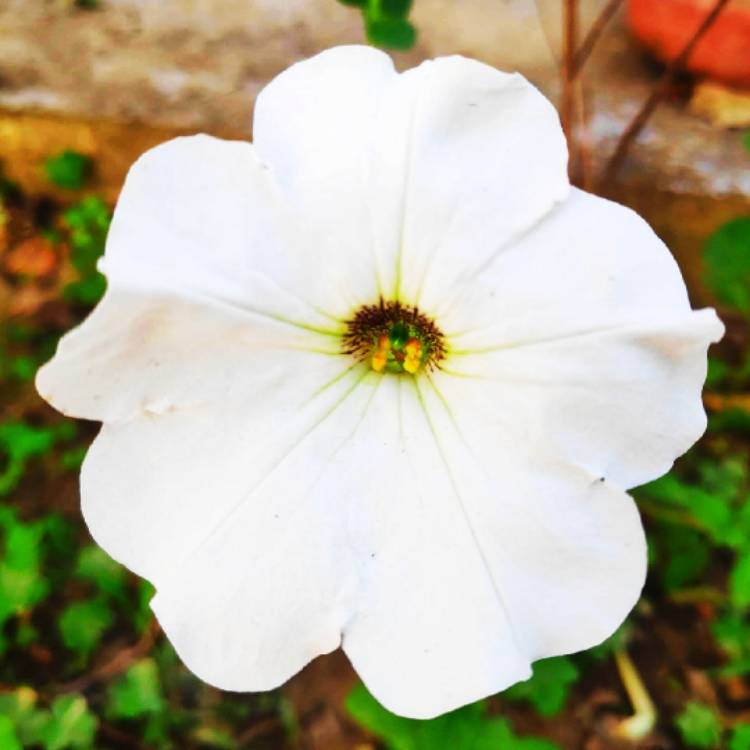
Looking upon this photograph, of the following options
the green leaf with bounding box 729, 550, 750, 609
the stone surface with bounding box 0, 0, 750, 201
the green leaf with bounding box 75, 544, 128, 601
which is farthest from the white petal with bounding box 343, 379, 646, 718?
the stone surface with bounding box 0, 0, 750, 201

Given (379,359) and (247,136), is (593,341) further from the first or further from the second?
(247,136)

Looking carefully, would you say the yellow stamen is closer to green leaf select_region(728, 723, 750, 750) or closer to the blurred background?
the blurred background

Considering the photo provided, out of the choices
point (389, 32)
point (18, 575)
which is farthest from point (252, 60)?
point (18, 575)

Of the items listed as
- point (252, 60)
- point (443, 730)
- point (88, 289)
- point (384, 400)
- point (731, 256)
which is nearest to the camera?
point (384, 400)

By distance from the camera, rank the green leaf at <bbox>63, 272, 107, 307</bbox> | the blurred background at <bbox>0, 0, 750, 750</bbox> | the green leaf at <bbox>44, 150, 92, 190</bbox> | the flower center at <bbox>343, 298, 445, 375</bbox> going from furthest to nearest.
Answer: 1. the green leaf at <bbox>44, 150, 92, 190</bbox>
2. the green leaf at <bbox>63, 272, 107, 307</bbox>
3. the blurred background at <bbox>0, 0, 750, 750</bbox>
4. the flower center at <bbox>343, 298, 445, 375</bbox>

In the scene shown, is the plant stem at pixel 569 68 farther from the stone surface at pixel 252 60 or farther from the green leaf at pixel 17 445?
the green leaf at pixel 17 445

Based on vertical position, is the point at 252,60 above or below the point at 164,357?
below
